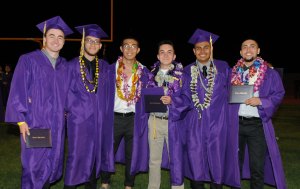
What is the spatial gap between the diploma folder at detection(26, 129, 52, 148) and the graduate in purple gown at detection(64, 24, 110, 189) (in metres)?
0.68

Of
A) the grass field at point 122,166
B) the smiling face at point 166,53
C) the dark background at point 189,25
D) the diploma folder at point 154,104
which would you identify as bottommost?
the grass field at point 122,166

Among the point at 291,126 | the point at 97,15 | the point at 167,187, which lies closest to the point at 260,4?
the point at 97,15

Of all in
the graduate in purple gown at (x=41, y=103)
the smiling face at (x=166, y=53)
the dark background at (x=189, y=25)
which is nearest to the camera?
the graduate in purple gown at (x=41, y=103)

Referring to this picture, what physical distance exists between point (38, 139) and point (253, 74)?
2.91 m

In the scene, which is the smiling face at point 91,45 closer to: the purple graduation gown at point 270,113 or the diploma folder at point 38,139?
the diploma folder at point 38,139

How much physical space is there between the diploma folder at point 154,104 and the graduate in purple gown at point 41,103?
111 centimetres

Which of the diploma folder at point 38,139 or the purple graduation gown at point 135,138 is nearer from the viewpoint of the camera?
the diploma folder at point 38,139

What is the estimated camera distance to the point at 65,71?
16.2 feet

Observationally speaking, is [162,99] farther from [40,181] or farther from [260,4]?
[260,4]

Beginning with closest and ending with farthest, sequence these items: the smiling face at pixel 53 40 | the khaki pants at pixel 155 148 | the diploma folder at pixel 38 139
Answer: the diploma folder at pixel 38 139, the smiling face at pixel 53 40, the khaki pants at pixel 155 148

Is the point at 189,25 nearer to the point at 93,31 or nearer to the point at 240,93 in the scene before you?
the point at 93,31

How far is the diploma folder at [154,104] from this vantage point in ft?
17.1

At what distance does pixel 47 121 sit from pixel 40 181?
0.71 m

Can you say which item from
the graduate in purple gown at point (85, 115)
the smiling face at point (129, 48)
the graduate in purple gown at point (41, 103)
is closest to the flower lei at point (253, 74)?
the smiling face at point (129, 48)
